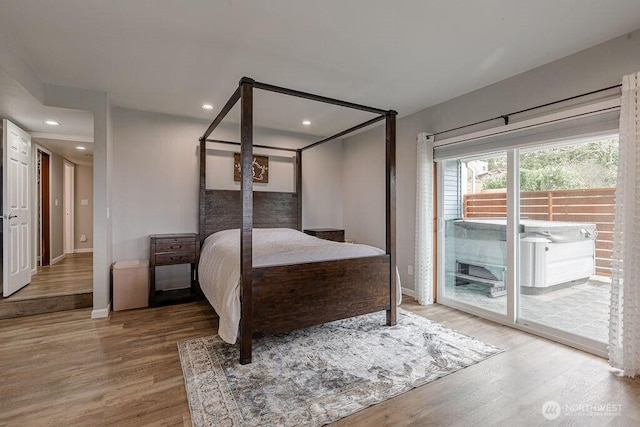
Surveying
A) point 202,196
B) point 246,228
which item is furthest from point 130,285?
point 246,228

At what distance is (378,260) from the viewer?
297cm

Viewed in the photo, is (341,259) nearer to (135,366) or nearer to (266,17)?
(135,366)

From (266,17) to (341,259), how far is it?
6.46ft

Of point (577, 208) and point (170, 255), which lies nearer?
point (577, 208)

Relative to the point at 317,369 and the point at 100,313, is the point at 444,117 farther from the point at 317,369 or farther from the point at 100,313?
the point at 100,313

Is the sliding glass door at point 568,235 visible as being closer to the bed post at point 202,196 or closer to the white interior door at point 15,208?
the bed post at point 202,196

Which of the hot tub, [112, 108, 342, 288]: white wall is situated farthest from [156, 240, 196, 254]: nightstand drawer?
the hot tub

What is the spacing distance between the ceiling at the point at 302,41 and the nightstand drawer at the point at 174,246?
67.9 inches

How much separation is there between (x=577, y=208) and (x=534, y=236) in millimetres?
450

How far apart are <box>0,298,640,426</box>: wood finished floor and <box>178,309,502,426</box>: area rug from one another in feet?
0.33

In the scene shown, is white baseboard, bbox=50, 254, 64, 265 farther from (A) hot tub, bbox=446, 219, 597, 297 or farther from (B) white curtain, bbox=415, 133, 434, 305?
(A) hot tub, bbox=446, 219, 597, 297

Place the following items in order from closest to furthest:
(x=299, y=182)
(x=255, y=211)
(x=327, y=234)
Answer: (x=255, y=211) → (x=327, y=234) → (x=299, y=182)

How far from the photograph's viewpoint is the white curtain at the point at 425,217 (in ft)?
12.3

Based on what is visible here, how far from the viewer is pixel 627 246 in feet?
7.13
